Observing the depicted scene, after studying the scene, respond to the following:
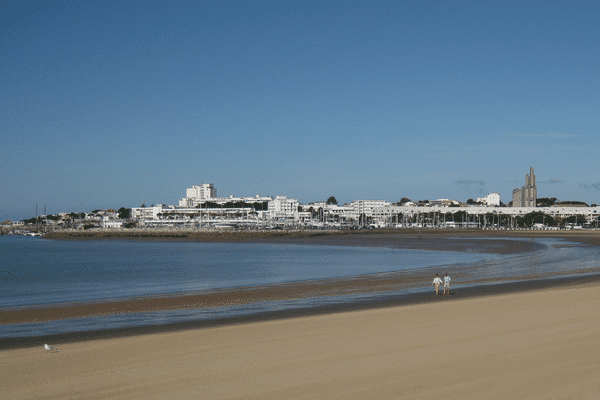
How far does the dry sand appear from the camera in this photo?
657cm

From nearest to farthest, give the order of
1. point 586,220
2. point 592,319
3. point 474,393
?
1. point 474,393
2. point 592,319
3. point 586,220

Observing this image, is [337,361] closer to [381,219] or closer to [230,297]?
[230,297]

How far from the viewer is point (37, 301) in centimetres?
1791

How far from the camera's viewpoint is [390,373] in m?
7.29

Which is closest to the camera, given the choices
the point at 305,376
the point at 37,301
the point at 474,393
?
the point at 474,393

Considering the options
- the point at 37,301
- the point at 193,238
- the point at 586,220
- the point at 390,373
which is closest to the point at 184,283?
the point at 37,301

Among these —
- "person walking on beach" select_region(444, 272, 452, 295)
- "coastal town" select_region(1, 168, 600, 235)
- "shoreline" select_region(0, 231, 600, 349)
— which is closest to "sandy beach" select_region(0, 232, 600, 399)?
"shoreline" select_region(0, 231, 600, 349)

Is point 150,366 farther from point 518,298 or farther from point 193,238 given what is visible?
point 193,238

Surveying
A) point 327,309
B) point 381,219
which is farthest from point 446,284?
point 381,219

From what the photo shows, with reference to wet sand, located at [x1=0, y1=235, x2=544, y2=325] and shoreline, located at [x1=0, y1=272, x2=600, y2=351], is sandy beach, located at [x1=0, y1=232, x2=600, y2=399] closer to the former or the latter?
shoreline, located at [x1=0, y1=272, x2=600, y2=351]

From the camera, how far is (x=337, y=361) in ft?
26.4

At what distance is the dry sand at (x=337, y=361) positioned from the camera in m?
6.57

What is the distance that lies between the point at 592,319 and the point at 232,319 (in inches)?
300

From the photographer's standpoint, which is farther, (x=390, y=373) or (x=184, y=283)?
(x=184, y=283)
